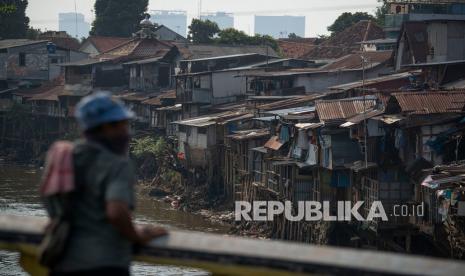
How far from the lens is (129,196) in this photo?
3602 mm

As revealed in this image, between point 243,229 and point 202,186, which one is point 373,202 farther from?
point 202,186

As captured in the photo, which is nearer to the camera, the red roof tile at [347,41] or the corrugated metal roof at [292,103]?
the corrugated metal roof at [292,103]

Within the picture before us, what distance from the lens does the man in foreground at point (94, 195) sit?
11.9 ft

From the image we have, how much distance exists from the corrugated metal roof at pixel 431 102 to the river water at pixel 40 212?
653 cm

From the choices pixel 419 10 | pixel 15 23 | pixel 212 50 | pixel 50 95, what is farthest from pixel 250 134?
pixel 15 23

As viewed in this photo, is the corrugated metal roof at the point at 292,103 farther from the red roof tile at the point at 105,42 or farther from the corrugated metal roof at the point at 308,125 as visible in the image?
the red roof tile at the point at 105,42

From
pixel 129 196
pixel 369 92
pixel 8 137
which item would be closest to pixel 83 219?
pixel 129 196

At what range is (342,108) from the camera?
86.9 ft

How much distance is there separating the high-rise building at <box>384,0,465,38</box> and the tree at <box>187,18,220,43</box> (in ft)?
60.6

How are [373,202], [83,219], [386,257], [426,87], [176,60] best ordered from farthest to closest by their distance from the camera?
[176,60] → [426,87] → [373,202] → [83,219] → [386,257]

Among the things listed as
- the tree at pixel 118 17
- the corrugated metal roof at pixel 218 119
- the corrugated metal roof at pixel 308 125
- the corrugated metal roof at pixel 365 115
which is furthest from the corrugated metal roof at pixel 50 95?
the corrugated metal roof at pixel 365 115

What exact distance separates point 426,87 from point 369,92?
1695 mm

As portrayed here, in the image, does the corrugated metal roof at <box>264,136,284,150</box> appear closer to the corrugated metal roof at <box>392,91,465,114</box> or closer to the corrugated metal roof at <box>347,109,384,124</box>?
the corrugated metal roof at <box>347,109,384,124</box>

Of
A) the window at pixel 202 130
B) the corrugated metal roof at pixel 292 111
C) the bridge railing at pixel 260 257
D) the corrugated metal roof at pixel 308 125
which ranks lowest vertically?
the window at pixel 202 130
